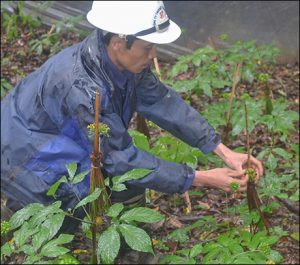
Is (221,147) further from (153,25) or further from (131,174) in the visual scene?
(131,174)

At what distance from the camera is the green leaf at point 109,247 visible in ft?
6.33

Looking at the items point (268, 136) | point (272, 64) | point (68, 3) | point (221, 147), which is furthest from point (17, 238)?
point (68, 3)

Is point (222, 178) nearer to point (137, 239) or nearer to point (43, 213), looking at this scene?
point (137, 239)

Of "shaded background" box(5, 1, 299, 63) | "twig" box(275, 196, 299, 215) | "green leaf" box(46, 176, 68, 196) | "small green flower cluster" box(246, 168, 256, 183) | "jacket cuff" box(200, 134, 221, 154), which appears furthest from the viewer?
"shaded background" box(5, 1, 299, 63)

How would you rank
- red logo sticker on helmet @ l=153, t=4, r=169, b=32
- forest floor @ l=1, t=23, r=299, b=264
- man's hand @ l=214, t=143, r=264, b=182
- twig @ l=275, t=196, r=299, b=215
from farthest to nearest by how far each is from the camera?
twig @ l=275, t=196, r=299, b=215, forest floor @ l=1, t=23, r=299, b=264, man's hand @ l=214, t=143, r=264, b=182, red logo sticker on helmet @ l=153, t=4, r=169, b=32

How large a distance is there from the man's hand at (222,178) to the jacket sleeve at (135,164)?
57 mm

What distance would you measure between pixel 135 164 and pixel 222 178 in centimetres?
46

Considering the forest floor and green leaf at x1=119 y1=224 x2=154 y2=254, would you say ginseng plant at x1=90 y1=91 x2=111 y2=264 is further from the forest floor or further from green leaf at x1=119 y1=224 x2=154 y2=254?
the forest floor

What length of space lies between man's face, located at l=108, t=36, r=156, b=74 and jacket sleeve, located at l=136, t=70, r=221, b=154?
351 millimetres

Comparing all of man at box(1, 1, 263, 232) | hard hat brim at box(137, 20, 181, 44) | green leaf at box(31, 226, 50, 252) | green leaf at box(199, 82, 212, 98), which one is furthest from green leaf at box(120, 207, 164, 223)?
green leaf at box(199, 82, 212, 98)

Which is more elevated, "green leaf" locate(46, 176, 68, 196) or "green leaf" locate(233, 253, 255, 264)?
"green leaf" locate(46, 176, 68, 196)

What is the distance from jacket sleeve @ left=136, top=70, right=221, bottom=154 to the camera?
3.24m

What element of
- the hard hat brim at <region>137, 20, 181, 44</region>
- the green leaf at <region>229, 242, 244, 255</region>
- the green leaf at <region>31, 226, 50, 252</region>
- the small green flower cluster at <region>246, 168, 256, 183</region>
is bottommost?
the small green flower cluster at <region>246, 168, 256, 183</region>

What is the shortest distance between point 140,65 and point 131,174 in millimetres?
958
